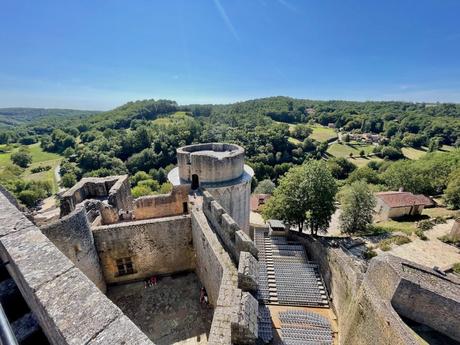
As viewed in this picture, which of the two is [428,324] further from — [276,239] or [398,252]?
[276,239]

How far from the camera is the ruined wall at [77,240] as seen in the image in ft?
27.8

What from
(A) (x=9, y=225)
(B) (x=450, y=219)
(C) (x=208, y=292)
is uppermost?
(A) (x=9, y=225)

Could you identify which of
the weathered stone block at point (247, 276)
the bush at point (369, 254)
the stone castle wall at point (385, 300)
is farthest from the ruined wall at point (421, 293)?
the weathered stone block at point (247, 276)

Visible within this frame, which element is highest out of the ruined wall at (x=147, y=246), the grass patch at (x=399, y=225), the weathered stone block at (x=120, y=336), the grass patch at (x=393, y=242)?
the weathered stone block at (x=120, y=336)

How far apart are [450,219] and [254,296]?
31027 millimetres

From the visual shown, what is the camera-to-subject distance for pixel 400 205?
31.1m

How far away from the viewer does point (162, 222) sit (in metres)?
10.9

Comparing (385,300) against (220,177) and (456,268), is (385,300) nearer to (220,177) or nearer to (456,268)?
(456,268)

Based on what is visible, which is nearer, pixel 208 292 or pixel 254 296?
pixel 254 296

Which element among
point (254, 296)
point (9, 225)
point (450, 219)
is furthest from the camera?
point (450, 219)

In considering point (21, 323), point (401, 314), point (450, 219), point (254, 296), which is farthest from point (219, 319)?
point (450, 219)

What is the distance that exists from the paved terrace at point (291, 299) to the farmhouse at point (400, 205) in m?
21.6

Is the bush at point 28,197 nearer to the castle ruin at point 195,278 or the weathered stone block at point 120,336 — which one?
the castle ruin at point 195,278

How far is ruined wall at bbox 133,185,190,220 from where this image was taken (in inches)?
568
